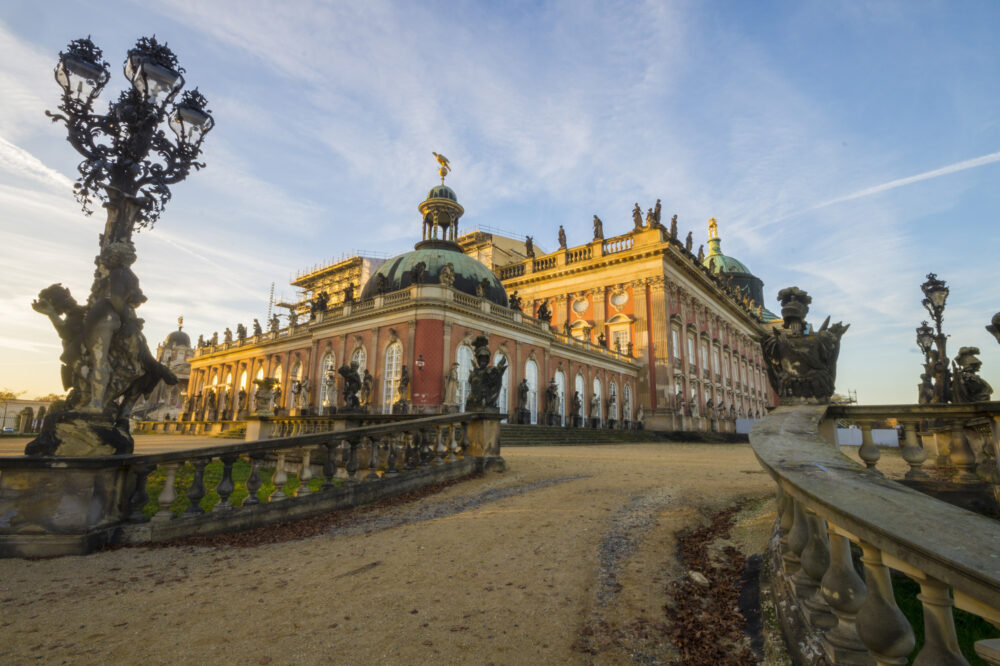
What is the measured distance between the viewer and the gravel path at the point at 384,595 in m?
3.00

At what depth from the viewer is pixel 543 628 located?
322 centimetres

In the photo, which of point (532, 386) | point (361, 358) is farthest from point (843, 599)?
point (361, 358)

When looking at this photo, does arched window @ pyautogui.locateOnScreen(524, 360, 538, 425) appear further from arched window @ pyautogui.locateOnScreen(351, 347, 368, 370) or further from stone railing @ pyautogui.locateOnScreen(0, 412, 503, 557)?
stone railing @ pyautogui.locateOnScreen(0, 412, 503, 557)

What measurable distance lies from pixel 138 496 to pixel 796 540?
21.1 ft

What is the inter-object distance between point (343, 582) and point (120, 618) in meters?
1.51

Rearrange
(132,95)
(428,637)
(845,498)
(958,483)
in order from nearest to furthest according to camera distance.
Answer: (845,498) → (428,637) → (958,483) → (132,95)

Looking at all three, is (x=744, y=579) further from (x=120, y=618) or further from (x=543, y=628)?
(x=120, y=618)

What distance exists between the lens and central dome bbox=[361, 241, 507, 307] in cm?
2983

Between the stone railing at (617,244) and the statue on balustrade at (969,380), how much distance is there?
30.1 meters

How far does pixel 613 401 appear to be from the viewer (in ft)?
114

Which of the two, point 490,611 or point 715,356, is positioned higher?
point 715,356

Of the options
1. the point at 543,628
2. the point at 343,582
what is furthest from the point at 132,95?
the point at 543,628

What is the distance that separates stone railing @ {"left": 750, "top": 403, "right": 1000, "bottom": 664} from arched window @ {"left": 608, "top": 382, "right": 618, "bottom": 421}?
106 ft

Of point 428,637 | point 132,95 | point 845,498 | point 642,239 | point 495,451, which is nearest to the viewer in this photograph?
point 845,498
